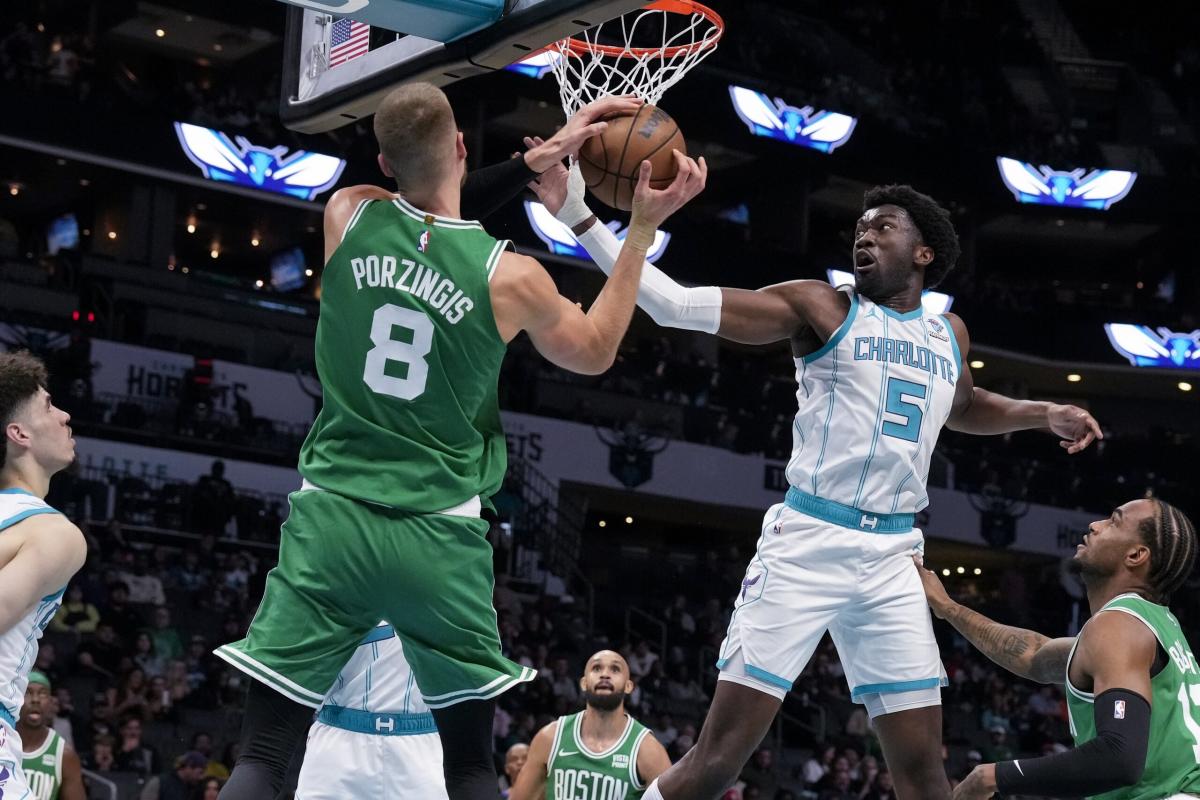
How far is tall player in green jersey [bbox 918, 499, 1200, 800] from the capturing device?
434cm

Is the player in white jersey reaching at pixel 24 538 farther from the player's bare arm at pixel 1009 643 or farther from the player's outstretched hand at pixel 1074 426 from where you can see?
the player's outstretched hand at pixel 1074 426

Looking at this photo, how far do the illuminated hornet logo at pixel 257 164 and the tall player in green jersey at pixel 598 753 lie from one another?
1730cm

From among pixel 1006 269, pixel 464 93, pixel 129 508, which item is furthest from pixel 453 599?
pixel 1006 269

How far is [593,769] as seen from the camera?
326 inches

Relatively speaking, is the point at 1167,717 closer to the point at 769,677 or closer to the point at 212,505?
the point at 769,677

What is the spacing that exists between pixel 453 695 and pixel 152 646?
42.7 ft

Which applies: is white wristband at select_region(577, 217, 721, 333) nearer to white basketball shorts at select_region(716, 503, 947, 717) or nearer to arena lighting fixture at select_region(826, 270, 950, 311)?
white basketball shorts at select_region(716, 503, 947, 717)

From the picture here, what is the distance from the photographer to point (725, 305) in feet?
17.8

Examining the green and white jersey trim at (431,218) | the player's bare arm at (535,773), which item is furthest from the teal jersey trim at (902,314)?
the player's bare arm at (535,773)

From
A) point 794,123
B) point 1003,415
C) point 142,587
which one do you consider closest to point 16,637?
point 1003,415

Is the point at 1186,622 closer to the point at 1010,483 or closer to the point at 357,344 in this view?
the point at 1010,483

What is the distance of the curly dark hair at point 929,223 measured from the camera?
572 centimetres

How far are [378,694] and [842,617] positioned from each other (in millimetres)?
1737

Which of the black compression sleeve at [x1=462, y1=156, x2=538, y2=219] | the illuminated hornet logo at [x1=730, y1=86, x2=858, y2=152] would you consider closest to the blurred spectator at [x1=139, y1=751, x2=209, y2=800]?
the black compression sleeve at [x1=462, y1=156, x2=538, y2=219]
